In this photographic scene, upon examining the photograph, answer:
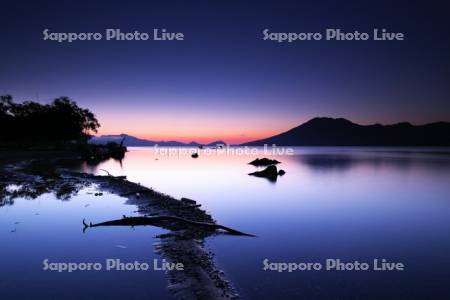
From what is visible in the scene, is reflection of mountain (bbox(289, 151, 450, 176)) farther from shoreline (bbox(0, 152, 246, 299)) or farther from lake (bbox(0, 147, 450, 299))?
shoreline (bbox(0, 152, 246, 299))

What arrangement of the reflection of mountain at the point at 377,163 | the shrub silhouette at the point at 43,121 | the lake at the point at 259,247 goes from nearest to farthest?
1. the lake at the point at 259,247
2. the reflection of mountain at the point at 377,163
3. the shrub silhouette at the point at 43,121

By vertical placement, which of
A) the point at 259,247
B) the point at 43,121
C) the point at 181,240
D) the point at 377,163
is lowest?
the point at 259,247

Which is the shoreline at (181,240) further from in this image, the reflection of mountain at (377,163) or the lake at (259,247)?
the reflection of mountain at (377,163)

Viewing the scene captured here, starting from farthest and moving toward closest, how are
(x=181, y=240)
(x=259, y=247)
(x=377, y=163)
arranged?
(x=377, y=163) → (x=259, y=247) → (x=181, y=240)

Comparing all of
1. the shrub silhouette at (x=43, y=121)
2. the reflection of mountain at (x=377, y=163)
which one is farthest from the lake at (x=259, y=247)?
the shrub silhouette at (x=43, y=121)

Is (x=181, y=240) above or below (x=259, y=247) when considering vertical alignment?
above

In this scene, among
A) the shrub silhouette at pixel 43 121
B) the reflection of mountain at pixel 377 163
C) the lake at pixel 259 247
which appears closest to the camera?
the lake at pixel 259 247

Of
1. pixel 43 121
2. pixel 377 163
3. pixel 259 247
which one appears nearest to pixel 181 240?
pixel 259 247

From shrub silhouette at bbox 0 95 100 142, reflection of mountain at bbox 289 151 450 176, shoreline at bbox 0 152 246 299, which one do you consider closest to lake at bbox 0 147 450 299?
shoreline at bbox 0 152 246 299

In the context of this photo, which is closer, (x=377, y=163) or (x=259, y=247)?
(x=259, y=247)

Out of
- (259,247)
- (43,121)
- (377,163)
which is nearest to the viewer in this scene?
(259,247)

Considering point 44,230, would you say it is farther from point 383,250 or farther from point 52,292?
point 383,250

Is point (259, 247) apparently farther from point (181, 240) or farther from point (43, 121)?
point (43, 121)

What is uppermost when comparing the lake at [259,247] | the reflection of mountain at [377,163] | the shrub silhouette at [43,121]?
the shrub silhouette at [43,121]
